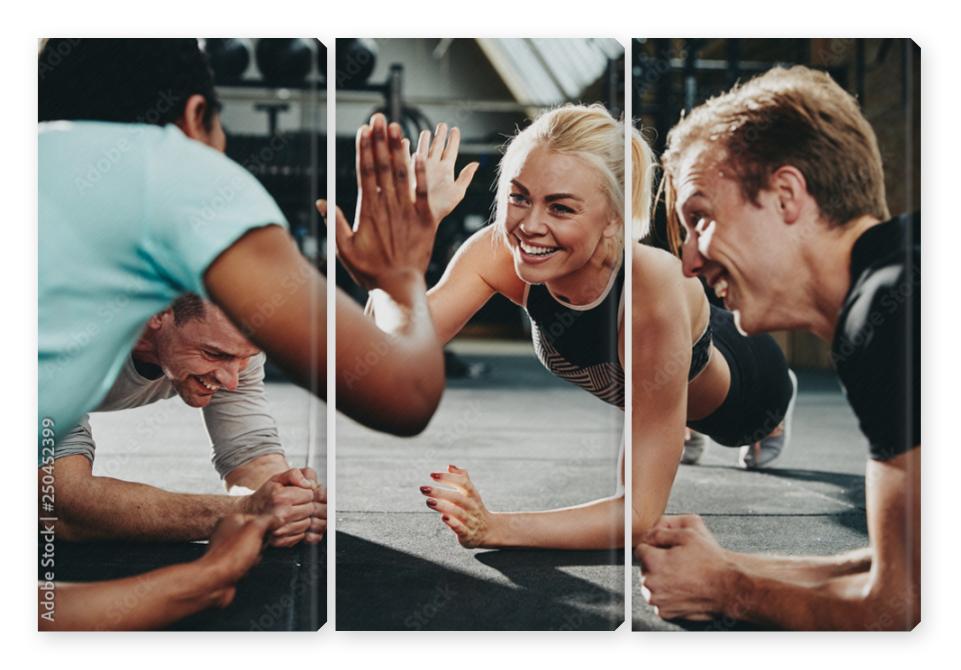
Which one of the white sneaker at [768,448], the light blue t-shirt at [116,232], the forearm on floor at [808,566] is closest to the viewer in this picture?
the light blue t-shirt at [116,232]

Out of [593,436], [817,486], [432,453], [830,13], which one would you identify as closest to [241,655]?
[432,453]

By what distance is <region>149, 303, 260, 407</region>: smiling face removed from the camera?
8.37 ft

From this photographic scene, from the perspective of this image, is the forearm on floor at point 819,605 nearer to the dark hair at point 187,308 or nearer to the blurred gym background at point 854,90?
the blurred gym background at point 854,90

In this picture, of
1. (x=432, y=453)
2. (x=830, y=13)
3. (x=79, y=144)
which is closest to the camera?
(x=79, y=144)

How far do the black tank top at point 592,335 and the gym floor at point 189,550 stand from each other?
26.3 inches

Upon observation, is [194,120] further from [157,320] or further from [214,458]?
[214,458]

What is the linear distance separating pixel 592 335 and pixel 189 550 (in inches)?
47.4

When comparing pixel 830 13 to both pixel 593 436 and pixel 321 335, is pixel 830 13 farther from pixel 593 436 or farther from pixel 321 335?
pixel 593 436

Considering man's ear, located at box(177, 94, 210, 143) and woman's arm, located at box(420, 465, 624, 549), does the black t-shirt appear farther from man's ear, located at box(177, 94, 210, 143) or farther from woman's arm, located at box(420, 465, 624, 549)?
man's ear, located at box(177, 94, 210, 143)

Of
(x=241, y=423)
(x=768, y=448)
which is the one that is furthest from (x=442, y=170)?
(x=768, y=448)

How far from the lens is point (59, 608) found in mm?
2631

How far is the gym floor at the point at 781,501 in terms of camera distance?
2742 mm

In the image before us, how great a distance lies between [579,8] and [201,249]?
4.44ft

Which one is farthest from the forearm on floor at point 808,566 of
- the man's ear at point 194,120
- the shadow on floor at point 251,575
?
the man's ear at point 194,120
